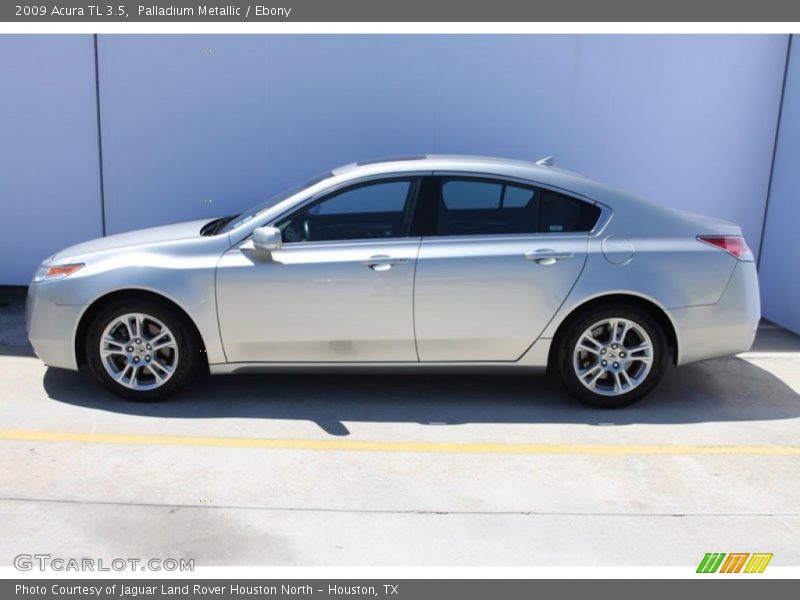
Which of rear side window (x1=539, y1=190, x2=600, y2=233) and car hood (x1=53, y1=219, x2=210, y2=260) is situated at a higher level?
rear side window (x1=539, y1=190, x2=600, y2=233)

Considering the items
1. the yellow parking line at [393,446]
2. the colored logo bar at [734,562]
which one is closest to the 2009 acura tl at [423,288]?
the yellow parking line at [393,446]

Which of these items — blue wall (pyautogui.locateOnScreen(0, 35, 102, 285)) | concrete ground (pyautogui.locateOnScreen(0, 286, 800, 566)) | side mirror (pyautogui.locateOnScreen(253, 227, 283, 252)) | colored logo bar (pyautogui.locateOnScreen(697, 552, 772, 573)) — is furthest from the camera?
blue wall (pyautogui.locateOnScreen(0, 35, 102, 285))

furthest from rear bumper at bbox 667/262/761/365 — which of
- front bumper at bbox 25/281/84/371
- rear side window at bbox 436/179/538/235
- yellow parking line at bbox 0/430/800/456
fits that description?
front bumper at bbox 25/281/84/371

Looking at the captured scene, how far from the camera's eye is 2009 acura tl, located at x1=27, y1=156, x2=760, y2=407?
484 cm

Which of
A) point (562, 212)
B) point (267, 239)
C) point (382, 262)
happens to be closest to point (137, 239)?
point (267, 239)

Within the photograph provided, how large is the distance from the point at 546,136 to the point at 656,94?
44.7 inches

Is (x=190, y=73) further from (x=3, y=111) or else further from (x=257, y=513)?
(x=257, y=513)

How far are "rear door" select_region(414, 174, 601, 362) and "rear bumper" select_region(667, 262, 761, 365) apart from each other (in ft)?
2.71

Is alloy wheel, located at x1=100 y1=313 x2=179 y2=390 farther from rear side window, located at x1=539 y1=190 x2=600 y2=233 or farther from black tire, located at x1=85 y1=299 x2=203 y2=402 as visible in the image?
rear side window, located at x1=539 y1=190 x2=600 y2=233

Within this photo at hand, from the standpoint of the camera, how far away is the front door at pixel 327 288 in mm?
4820

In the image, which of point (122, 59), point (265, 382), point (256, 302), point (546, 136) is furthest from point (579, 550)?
point (122, 59)

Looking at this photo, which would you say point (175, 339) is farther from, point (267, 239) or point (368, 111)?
point (368, 111)

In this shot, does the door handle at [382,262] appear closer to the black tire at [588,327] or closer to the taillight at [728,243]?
the black tire at [588,327]

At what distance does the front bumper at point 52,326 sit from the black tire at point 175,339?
0.11m
